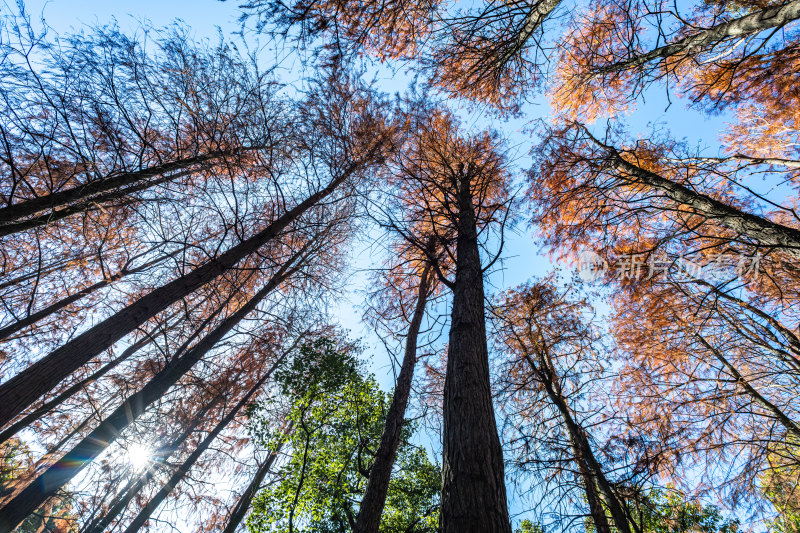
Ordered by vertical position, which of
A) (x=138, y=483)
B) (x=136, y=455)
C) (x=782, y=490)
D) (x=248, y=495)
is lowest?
(x=136, y=455)

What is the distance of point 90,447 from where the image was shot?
4.34m

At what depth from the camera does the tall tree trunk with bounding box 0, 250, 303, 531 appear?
3.48 m

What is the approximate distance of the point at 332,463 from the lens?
5.88m

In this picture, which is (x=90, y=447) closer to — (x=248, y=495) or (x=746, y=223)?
(x=248, y=495)

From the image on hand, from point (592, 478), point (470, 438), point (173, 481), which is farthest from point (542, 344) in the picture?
point (173, 481)

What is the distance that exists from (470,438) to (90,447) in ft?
20.4

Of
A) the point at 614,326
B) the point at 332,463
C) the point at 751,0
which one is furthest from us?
the point at 614,326

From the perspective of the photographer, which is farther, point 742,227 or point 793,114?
point 793,114

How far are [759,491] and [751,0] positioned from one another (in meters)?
8.31

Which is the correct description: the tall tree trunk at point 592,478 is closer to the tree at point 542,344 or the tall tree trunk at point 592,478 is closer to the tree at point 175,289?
the tree at point 542,344

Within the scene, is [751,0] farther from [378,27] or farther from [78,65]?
[78,65]

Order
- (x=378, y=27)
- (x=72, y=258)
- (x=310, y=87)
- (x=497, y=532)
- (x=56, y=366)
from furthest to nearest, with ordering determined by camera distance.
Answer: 1. (x=72, y=258)
2. (x=310, y=87)
3. (x=378, y=27)
4. (x=56, y=366)
5. (x=497, y=532)

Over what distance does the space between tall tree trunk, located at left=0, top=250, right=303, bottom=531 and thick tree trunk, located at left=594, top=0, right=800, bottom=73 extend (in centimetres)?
841

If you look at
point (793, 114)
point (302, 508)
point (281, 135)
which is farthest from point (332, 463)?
point (793, 114)
